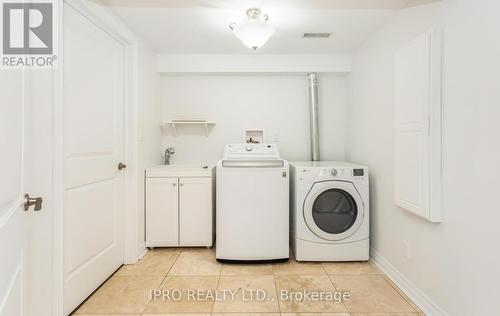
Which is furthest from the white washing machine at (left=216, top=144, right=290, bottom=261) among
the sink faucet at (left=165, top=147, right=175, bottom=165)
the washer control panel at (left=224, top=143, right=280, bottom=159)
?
the sink faucet at (left=165, top=147, right=175, bottom=165)

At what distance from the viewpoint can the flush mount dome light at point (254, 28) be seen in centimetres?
183

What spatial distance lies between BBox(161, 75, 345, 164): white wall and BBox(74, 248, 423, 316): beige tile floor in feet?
4.36

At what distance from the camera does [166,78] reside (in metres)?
3.12

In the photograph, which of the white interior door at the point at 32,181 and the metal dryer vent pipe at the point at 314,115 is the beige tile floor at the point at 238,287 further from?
the metal dryer vent pipe at the point at 314,115

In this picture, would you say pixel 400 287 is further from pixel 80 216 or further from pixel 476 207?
pixel 80 216

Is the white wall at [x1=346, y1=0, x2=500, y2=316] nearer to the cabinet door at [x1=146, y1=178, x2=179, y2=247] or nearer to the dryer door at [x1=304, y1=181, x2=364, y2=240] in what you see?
the dryer door at [x1=304, y1=181, x2=364, y2=240]

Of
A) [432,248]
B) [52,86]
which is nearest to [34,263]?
[52,86]

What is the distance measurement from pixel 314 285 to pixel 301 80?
2.28m

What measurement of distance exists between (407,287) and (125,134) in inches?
101

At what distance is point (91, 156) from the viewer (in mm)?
1837

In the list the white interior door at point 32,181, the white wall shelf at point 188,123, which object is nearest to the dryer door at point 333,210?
the white wall shelf at point 188,123

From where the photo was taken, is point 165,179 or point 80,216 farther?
point 165,179

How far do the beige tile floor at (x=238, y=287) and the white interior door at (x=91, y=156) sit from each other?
0.22 meters

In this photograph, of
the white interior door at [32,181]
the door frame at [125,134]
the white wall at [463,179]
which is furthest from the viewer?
the door frame at [125,134]
